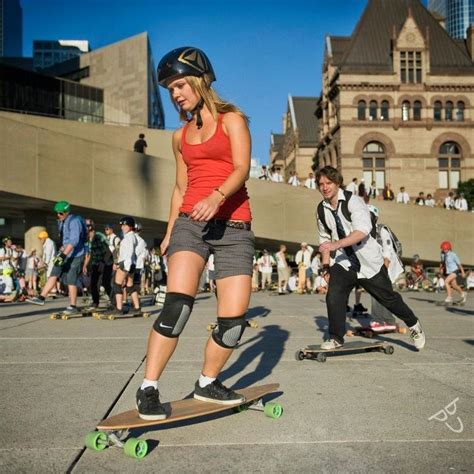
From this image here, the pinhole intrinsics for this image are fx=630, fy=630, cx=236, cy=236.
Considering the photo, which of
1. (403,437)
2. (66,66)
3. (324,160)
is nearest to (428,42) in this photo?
(324,160)

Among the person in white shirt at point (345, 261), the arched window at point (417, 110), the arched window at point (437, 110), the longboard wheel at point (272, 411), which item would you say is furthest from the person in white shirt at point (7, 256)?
the arched window at point (437, 110)

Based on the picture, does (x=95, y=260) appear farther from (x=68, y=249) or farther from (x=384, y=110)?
(x=384, y=110)

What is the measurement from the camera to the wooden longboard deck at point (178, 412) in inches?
118

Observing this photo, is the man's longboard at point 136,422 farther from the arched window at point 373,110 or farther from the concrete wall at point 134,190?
the arched window at point 373,110

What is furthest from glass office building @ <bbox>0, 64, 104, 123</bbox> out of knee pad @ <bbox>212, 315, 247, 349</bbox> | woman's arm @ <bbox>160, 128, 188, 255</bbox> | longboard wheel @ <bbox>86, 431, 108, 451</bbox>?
longboard wheel @ <bbox>86, 431, 108, 451</bbox>

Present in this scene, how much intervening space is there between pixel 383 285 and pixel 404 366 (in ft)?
3.81

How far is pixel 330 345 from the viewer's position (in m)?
6.26

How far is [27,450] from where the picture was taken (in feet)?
10.00

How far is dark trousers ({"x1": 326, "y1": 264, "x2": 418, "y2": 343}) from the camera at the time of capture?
648 centimetres

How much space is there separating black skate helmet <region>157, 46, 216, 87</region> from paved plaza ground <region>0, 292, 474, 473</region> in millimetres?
1989

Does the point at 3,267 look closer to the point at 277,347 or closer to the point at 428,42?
the point at 277,347

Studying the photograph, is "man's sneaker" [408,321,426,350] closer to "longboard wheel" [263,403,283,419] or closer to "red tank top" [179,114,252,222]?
"longboard wheel" [263,403,283,419]

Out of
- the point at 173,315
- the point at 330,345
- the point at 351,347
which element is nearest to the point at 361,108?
the point at 351,347

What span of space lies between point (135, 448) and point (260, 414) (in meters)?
1.16
